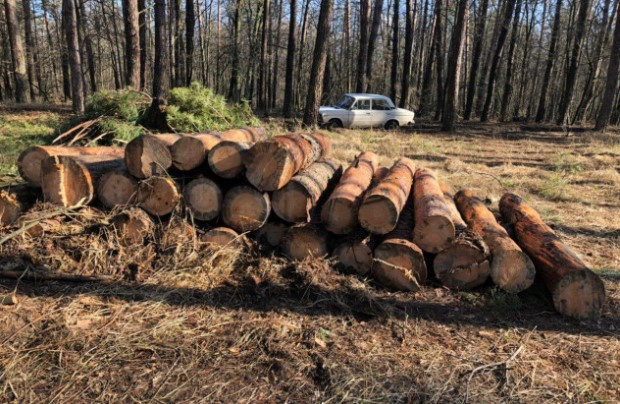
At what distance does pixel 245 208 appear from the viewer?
438 cm

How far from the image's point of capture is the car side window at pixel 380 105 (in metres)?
18.1

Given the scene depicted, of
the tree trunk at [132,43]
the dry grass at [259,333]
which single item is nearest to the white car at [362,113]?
the tree trunk at [132,43]

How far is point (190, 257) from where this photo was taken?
425 cm

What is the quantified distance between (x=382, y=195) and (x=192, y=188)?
1.86 meters

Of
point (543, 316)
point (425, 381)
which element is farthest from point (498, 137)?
point (425, 381)

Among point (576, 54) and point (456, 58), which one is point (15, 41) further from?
point (576, 54)

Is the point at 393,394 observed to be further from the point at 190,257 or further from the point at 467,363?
the point at 190,257

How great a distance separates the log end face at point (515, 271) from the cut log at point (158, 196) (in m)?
3.15

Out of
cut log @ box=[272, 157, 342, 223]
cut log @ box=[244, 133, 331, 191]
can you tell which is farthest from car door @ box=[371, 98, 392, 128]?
cut log @ box=[244, 133, 331, 191]

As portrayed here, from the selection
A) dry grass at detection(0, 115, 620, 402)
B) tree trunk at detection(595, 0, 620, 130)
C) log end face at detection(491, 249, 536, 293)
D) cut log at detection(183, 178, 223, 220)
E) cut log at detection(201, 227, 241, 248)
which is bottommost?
dry grass at detection(0, 115, 620, 402)

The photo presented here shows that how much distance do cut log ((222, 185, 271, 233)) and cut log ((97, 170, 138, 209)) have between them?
943 millimetres

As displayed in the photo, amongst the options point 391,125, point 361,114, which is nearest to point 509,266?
point 361,114

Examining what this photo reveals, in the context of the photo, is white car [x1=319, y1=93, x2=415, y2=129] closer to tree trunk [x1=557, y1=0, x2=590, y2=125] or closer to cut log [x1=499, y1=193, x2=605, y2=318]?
tree trunk [x1=557, y1=0, x2=590, y2=125]

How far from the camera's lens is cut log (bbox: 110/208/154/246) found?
4285mm
